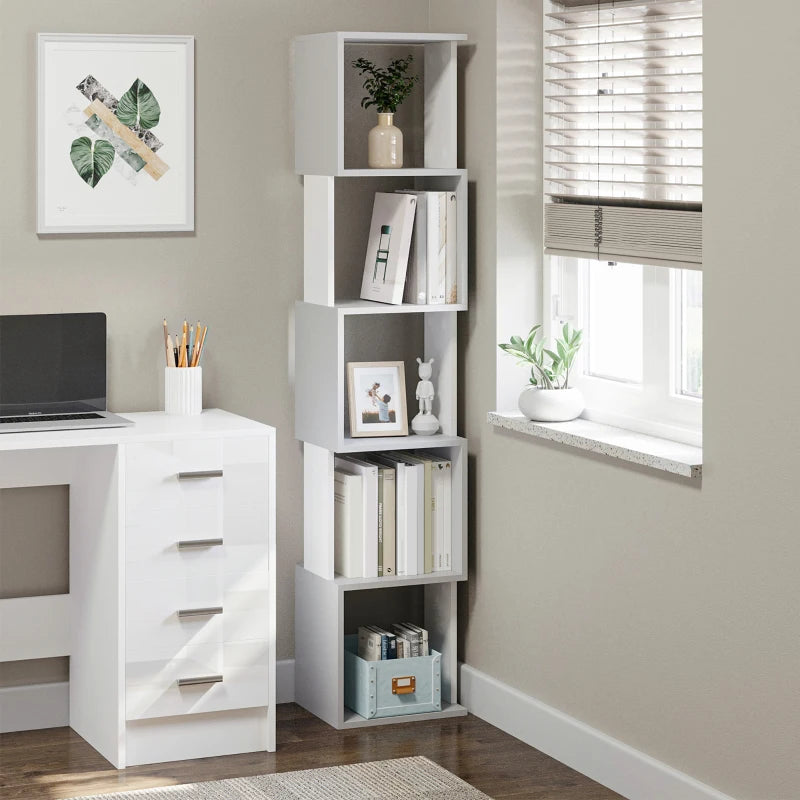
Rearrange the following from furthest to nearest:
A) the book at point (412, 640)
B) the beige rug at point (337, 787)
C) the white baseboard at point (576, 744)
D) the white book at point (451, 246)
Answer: the book at point (412, 640) < the white book at point (451, 246) < the beige rug at point (337, 787) < the white baseboard at point (576, 744)

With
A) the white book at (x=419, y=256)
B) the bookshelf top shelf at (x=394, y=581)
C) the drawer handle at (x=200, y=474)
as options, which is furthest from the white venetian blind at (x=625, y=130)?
the drawer handle at (x=200, y=474)

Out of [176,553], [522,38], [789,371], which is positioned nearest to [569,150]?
[522,38]

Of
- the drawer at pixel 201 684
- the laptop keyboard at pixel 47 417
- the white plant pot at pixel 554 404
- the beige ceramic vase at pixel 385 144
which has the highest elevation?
the beige ceramic vase at pixel 385 144

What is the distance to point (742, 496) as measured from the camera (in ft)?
9.70

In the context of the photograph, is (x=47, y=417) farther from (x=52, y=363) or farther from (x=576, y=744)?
(x=576, y=744)

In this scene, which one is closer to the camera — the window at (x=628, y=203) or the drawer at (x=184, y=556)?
the window at (x=628, y=203)

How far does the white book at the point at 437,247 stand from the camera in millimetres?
3885

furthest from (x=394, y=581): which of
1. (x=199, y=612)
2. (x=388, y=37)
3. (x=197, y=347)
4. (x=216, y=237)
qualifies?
(x=388, y=37)

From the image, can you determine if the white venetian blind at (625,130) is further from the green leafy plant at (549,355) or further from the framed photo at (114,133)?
the framed photo at (114,133)

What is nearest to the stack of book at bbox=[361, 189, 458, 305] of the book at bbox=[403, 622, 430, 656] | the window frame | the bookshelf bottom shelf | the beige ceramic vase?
the beige ceramic vase

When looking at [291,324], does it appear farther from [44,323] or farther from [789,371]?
[789,371]

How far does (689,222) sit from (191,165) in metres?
1.45

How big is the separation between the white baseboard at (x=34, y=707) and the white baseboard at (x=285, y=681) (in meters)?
0.61

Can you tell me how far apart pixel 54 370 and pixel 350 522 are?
0.90 meters
